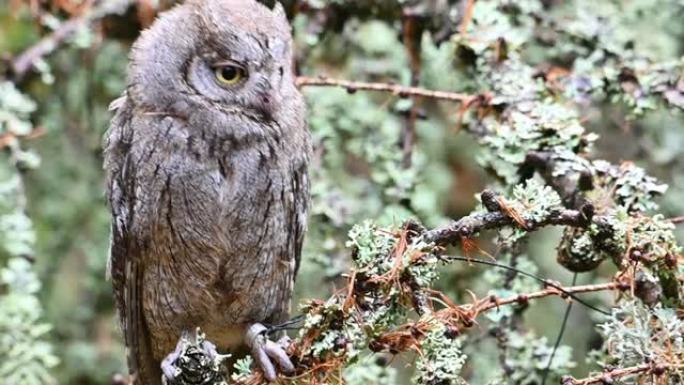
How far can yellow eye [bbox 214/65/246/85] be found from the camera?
2.29 m

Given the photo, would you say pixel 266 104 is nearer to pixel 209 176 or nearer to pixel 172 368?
pixel 209 176

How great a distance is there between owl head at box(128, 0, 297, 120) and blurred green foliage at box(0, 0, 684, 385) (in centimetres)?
39

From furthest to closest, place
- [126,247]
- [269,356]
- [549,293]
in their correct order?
[126,247]
[269,356]
[549,293]

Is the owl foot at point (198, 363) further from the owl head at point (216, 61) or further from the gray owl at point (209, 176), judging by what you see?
the owl head at point (216, 61)

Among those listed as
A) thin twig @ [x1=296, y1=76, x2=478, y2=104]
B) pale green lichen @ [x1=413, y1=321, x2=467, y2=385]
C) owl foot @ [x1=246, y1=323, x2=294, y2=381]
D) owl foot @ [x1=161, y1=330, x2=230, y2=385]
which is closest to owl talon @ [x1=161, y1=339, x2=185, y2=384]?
owl foot @ [x1=161, y1=330, x2=230, y2=385]

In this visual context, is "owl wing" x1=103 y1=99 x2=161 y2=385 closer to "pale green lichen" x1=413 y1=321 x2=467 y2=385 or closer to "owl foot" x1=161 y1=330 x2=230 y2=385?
"owl foot" x1=161 y1=330 x2=230 y2=385

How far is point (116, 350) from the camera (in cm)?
331

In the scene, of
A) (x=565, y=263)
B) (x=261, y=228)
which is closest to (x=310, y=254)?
(x=261, y=228)

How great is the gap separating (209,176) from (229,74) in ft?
0.71

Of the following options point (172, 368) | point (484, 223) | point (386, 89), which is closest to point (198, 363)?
point (172, 368)

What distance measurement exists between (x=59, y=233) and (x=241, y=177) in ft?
3.39

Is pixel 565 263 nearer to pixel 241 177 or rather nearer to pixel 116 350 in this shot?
pixel 241 177

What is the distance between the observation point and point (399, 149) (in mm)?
2729

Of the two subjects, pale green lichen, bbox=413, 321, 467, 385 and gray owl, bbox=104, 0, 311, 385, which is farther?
gray owl, bbox=104, 0, 311, 385
